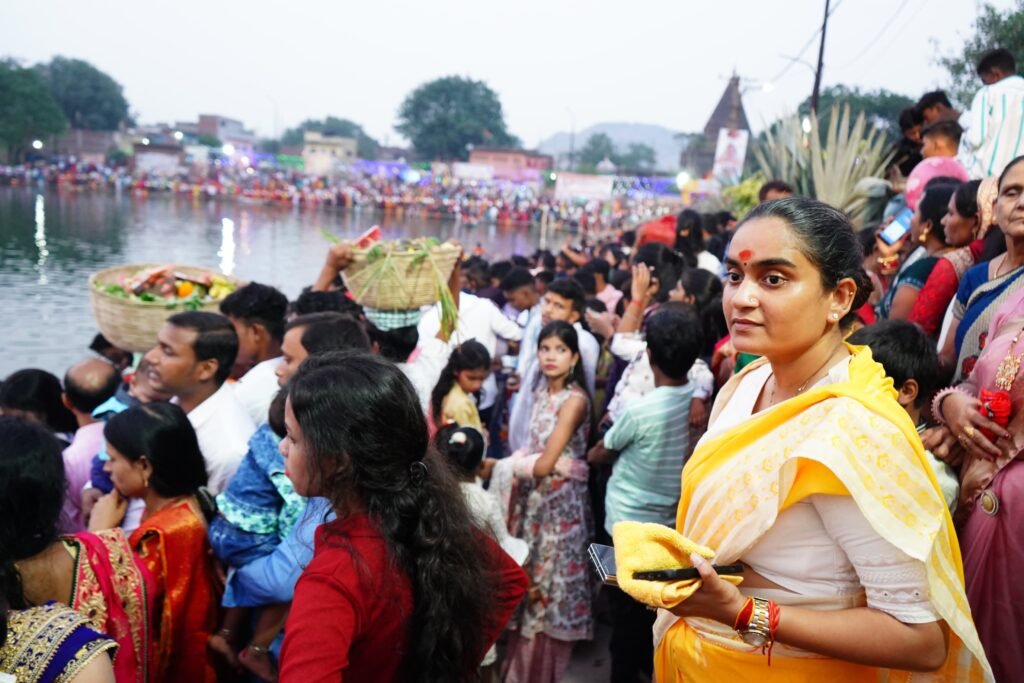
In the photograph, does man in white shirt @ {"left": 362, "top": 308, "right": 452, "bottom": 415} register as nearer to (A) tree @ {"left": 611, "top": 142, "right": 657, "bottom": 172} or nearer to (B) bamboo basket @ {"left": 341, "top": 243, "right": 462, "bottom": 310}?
(B) bamboo basket @ {"left": 341, "top": 243, "right": 462, "bottom": 310}

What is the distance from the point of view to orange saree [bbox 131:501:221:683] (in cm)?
243

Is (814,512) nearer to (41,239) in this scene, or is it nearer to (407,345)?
(407,345)

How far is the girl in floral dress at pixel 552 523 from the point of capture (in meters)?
3.69

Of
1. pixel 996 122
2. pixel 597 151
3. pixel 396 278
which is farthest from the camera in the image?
pixel 597 151

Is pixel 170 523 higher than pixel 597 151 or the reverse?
the reverse

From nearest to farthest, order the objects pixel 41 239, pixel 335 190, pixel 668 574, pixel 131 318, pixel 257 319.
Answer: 1. pixel 668 574
2. pixel 257 319
3. pixel 131 318
4. pixel 41 239
5. pixel 335 190

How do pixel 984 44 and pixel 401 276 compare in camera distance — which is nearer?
pixel 401 276

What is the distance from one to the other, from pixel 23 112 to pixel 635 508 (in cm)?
6086

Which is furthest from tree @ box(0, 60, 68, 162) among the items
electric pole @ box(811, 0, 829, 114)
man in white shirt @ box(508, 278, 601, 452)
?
man in white shirt @ box(508, 278, 601, 452)

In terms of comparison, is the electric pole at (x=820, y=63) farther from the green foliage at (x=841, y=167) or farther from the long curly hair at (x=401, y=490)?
the long curly hair at (x=401, y=490)

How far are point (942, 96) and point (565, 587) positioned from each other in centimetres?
592

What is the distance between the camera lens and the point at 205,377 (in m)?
3.51

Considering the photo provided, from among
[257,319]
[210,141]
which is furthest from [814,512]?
[210,141]

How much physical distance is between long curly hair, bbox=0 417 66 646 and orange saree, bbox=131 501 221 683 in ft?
1.60
